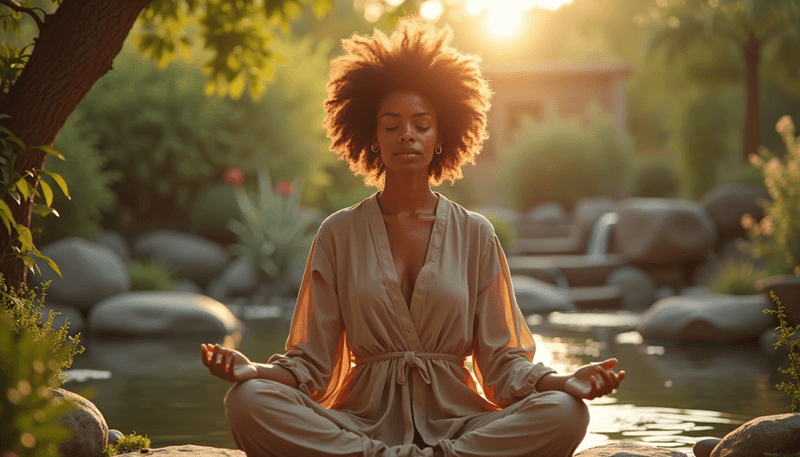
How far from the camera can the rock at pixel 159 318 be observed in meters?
10.9

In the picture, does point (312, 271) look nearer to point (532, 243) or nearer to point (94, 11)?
point (94, 11)

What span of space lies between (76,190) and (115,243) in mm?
1682

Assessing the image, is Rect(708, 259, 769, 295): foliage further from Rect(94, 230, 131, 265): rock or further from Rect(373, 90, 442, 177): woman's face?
Rect(94, 230, 131, 265): rock

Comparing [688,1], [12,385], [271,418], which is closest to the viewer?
[12,385]

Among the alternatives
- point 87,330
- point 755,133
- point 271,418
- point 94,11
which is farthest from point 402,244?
point 755,133

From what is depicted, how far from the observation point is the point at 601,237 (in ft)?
58.1

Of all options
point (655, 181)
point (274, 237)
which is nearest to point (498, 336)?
point (274, 237)

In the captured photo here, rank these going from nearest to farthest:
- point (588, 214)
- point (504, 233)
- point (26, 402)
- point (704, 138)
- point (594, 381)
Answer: point (26, 402)
point (594, 381)
point (504, 233)
point (588, 214)
point (704, 138)

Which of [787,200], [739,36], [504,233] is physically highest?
[739,36]

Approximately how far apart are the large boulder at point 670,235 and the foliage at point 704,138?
8101 millimetres

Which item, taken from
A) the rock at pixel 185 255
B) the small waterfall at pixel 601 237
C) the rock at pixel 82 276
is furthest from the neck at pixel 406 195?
the small waterfall at pixel 601 237

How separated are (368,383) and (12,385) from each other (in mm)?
1989

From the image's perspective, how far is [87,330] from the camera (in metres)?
11.3

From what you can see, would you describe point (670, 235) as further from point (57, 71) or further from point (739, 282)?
point (57, 71)
